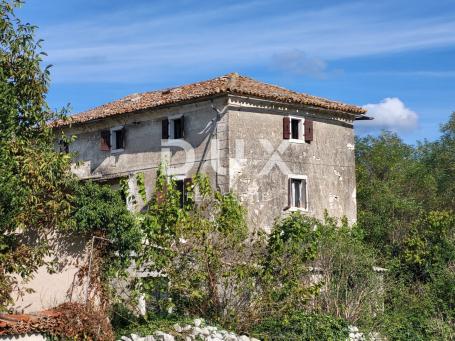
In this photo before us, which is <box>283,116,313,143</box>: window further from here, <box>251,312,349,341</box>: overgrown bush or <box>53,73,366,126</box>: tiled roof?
<box>251,312,349,341</box>: overgrown bush

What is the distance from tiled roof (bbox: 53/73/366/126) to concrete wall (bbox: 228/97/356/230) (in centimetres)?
42

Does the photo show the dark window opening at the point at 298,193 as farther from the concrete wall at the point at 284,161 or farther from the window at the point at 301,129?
the window at the point at 301,129

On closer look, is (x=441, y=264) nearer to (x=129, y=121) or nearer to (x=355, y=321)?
(x=355, y=321)

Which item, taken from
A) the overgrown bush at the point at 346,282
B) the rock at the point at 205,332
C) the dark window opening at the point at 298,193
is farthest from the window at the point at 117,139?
the rock at the point at 205,332

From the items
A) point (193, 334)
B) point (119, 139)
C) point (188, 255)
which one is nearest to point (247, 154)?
point (119, 139)

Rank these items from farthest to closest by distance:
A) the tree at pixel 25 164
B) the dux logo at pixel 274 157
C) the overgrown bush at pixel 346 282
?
the dux logo at pixel 274 157 → the overgrown bush at pixel 346 282 → the tree at pixel 25 164

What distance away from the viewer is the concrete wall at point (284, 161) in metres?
27.4

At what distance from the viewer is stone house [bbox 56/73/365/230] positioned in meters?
27.4

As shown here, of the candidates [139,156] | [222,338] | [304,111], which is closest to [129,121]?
[139,156]

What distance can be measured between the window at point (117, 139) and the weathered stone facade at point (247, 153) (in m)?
0.18

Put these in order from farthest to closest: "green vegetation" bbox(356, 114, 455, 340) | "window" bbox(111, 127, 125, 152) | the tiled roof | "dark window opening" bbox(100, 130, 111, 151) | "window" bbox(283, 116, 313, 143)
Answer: "dark window opening" bbox(100, 130, 111, 151) → "window" bbox(111, 127, 125, 152) → "window" bbox(283, 116, 313, 143) → the tiled roof → "green vegetation" bbox(356, 114, 455, 340)

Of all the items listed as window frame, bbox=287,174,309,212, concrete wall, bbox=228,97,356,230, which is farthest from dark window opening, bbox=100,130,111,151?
window frame, bbox=287,174,309,212

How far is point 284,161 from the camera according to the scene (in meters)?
28.6

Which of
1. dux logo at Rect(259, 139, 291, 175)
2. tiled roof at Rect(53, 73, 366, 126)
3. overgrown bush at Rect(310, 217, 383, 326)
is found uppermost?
tiled roof at Rect(53, 73, 366, 126)
